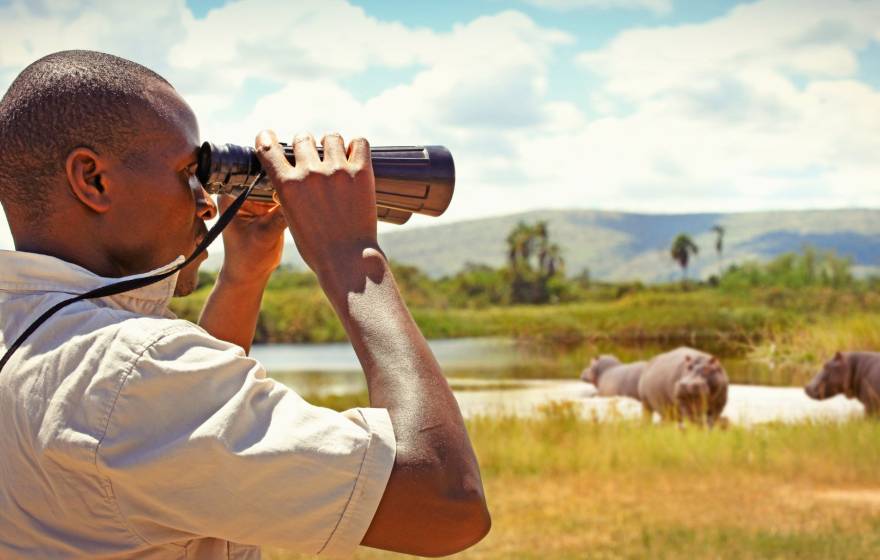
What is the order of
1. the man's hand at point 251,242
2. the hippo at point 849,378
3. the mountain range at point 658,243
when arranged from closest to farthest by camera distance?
the man's hand at point 251,242 → the hippo at point 849,378 → the mountain range at point 658,243

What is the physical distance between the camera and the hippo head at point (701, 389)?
9.69m

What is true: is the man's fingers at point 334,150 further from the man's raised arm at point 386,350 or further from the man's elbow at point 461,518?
the man's elbow at point 461,518

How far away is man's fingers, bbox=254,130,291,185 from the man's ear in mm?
163

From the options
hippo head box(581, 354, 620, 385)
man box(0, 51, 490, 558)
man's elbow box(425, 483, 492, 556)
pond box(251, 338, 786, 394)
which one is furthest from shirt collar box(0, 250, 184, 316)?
hippo head box(581, 354, 620, 385)

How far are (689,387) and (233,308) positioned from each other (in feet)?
28.7

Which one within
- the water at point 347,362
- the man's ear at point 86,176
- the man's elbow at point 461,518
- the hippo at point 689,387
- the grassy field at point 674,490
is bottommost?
the water at point 347,362

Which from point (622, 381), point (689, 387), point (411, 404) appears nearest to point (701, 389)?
point (689, 387)

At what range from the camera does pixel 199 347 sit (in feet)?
2.97

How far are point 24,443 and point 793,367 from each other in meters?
14.2

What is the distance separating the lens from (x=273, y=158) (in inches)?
40.4

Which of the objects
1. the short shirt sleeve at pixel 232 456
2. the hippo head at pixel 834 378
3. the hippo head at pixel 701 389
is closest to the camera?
the short shirt sleeve at pixel 232 456

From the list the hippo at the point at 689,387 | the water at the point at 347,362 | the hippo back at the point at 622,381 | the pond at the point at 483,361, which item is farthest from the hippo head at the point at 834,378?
the water at the point at 347,362

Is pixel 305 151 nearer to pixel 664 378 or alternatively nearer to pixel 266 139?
pixel 266 139

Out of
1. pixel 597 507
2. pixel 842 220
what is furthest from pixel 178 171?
pixel 842 220
